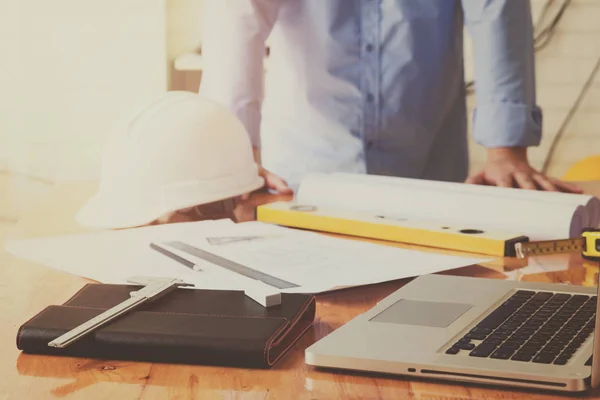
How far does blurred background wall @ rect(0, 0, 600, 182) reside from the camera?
9.70 feet

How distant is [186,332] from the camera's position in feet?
2.23

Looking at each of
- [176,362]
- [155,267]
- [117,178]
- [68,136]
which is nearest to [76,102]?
[68,136]

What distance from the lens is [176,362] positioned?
68cm

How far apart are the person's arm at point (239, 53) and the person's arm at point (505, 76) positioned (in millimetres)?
404

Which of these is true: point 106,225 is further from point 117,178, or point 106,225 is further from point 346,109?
point 346,109

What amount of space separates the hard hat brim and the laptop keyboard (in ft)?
1.95

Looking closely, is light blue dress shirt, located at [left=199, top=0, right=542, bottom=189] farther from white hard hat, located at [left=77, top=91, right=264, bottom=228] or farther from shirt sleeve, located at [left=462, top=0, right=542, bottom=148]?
white hard hat, located at [left=77, top=91, right=264, bottom=228]

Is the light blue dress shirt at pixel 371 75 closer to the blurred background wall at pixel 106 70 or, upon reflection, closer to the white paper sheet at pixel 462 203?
the white paper sheet at pixel 462 203

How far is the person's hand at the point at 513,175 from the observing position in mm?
1388

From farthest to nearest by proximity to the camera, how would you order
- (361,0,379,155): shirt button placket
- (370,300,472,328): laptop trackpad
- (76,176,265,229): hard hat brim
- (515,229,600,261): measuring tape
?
(361,0,379,155): shirt button placket, (76,176,265,229): hard hat brim, (515,229,600,261): measuring tape, (370,300,472,328): laptop trackpad

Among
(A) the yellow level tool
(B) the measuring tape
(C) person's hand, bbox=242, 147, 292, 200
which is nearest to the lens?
(B) the measuring tape

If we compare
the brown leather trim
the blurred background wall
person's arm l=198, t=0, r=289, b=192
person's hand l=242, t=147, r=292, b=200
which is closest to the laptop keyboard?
the brown leather trim

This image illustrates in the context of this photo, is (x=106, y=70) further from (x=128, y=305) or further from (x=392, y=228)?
(x=128, y=305)

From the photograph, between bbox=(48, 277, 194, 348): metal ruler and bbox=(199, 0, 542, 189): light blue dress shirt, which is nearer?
bbox=(48, 277, 194, 348): metal ruler
